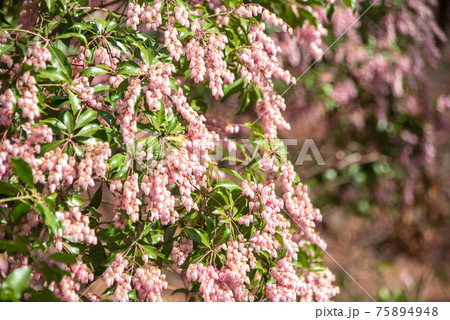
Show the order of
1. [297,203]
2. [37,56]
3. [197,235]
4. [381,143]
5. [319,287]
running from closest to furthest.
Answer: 1. [37,56]
2. [197,235]
3. [297,203]
4. [319,287]
5. [381,143]

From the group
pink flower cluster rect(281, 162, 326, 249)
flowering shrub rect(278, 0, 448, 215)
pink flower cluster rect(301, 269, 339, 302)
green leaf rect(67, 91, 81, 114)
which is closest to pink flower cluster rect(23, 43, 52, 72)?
green leaf rect(67, 91, 81, 114)

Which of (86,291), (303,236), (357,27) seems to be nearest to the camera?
(86,291)

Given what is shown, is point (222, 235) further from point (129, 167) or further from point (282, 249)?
point (129, 167)

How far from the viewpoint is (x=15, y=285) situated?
1307 mm

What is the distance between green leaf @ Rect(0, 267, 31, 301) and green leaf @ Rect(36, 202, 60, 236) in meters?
0.11

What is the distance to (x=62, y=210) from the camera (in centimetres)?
147

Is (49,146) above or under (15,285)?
above

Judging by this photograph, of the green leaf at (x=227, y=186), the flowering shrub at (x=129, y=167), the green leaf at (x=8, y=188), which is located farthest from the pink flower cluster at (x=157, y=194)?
the green leaf at (x=8, y=188)

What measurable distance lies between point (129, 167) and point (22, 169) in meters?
0.41

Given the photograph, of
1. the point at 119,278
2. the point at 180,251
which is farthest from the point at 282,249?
the point at 119,278

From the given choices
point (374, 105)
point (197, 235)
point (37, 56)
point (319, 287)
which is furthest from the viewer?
point (374, 105)

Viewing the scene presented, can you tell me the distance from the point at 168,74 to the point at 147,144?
22 cm

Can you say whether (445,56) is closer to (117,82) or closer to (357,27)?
(357,27)
